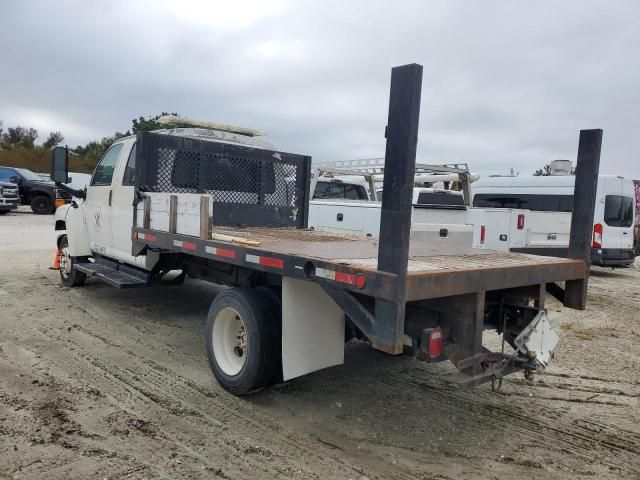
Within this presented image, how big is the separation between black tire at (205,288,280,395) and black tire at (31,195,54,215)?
22643mm

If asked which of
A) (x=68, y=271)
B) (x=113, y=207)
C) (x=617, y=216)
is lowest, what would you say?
(x=68, y=271)

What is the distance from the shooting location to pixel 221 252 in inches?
165

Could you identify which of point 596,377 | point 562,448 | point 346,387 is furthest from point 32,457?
point 596,377

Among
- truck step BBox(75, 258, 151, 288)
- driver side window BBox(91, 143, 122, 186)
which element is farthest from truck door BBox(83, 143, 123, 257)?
truck step BBox(75, 258, 151, 288)

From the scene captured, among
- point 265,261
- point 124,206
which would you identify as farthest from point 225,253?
point 124,206

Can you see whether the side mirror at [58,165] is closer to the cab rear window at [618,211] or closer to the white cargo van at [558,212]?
the white cargo van at [558,212]

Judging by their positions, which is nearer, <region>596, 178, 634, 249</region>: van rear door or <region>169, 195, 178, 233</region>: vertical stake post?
<region>169, 195, 178, 233</region>: vertical stake post

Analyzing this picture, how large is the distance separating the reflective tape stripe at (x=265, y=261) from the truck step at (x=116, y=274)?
2.51 metres

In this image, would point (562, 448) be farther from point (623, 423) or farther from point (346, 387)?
point (346, 387)

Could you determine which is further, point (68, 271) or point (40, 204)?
point (40, 204)

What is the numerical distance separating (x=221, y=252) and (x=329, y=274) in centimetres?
126

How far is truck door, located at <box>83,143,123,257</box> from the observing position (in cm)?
680

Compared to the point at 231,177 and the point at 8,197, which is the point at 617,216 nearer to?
the point at 231,177

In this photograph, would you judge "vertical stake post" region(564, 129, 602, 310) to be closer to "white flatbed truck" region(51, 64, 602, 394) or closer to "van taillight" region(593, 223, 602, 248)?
"white flatbed truck" region(51, 64, 602, 394)
